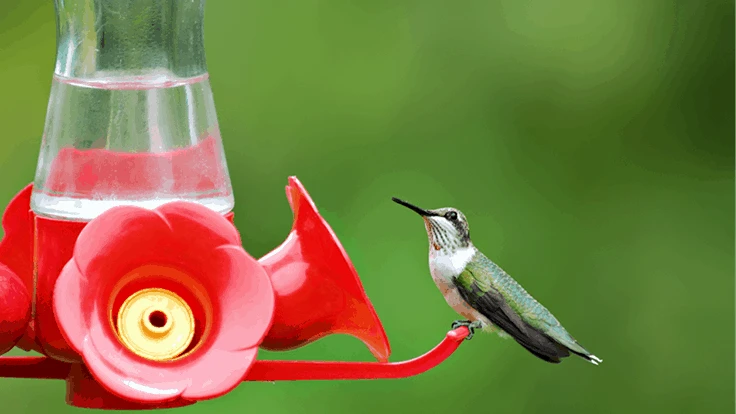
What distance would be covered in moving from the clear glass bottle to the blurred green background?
272 centimetres

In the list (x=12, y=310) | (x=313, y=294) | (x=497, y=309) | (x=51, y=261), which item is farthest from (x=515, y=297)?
(x=12, y=310)

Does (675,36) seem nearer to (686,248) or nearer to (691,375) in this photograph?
(686,248)

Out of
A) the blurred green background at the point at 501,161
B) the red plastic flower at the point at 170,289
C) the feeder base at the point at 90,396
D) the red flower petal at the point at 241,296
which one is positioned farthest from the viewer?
the blurred green background at the point at 501,161

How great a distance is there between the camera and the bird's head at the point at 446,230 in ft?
10.8

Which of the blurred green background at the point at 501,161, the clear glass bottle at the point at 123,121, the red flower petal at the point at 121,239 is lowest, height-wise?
the blurred green background at the point at 501,161

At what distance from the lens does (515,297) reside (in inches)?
139

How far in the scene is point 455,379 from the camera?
555 centimetres

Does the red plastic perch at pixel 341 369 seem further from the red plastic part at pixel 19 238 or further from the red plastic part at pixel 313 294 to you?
the red plastic part at pixel 19 238

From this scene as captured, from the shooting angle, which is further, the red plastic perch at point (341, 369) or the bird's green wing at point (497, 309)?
the bird's green wing at point (497, 309)

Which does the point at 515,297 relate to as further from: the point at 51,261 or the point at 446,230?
the point at 51,261

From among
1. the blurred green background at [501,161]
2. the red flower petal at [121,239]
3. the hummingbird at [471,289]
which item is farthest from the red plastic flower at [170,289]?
the blurred green background at [501,161]

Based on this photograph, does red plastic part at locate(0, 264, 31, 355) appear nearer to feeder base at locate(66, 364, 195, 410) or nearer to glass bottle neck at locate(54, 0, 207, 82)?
feeder base at locate(66, 364, 195, 410)

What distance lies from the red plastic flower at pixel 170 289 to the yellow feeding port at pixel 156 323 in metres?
0.01

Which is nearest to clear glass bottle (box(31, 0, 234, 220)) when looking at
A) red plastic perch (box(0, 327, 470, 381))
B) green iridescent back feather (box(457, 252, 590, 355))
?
red plastic perch (box(0, 327, 470, 381))
